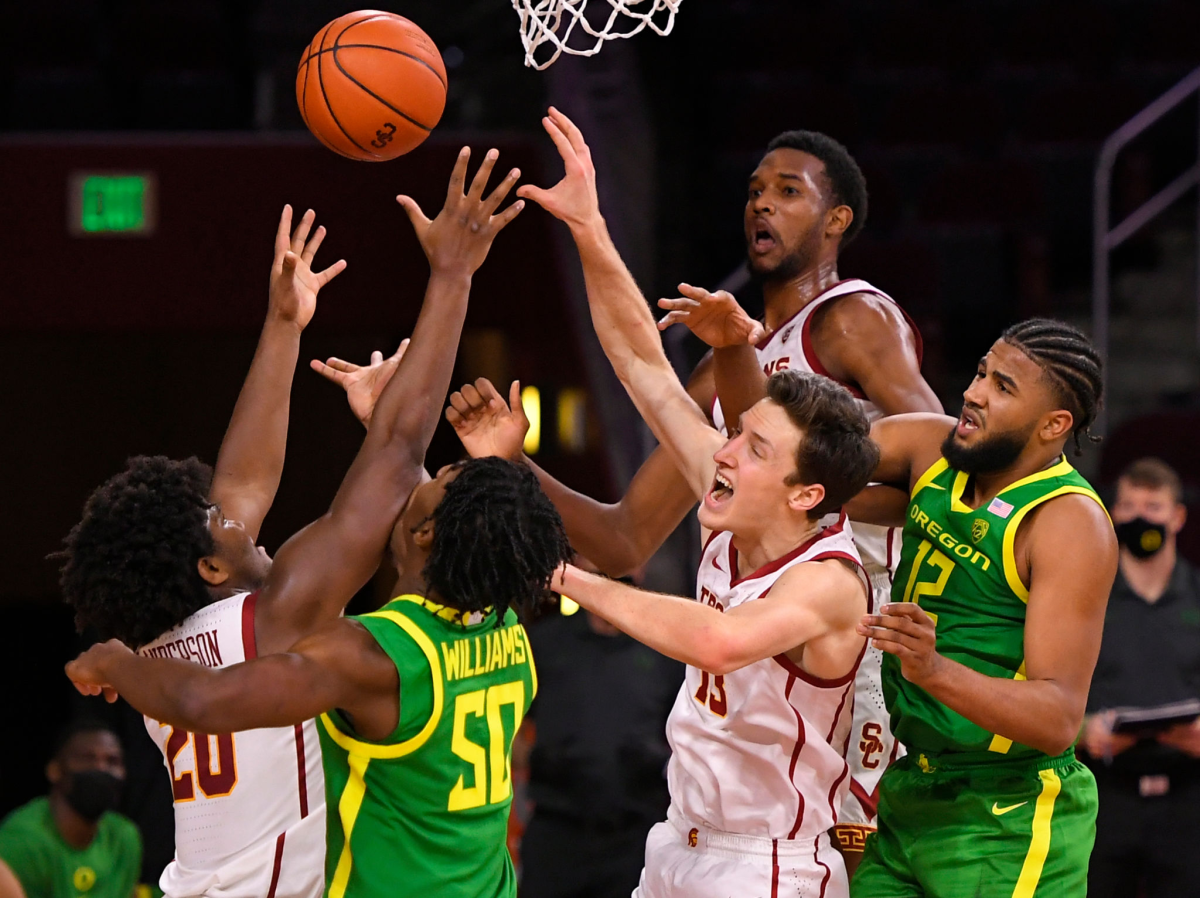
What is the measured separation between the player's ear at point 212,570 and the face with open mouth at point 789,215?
184cm

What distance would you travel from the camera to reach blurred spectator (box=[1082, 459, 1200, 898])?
17.9ft

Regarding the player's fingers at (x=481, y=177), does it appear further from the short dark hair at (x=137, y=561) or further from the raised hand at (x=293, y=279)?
the short dark hair at (x=137, y=561)

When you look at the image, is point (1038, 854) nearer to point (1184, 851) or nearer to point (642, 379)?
point (642, 379)

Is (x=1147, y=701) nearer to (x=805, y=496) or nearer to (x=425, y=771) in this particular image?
(x=805, y=496)

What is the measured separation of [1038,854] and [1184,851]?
2.55m

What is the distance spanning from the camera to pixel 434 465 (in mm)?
9062

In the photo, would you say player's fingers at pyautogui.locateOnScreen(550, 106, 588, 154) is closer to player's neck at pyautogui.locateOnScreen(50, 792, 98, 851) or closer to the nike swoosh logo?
the nike swoosh logo

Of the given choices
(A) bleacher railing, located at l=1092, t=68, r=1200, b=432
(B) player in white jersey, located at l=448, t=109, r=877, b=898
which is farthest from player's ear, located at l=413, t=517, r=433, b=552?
(A) bleacher railing, located at l=1092, t=68, r=1200, b=432

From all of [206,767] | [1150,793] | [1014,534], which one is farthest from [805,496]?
[1150,793]

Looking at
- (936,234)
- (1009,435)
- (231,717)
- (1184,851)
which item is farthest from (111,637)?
(936,234)

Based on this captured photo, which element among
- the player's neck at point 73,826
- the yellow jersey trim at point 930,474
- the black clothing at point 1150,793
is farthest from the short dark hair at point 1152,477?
the player's neck at point 73,826

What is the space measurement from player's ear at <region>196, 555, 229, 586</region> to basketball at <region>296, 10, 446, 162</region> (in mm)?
1268

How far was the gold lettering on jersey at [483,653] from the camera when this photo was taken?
298cm

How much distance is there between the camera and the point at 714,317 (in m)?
3.65
